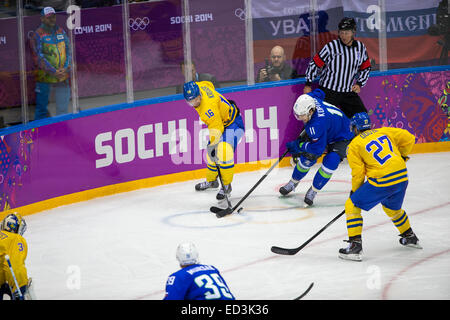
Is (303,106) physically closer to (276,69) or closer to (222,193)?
(222,193)

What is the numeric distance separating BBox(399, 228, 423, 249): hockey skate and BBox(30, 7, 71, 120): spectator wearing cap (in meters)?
3.55

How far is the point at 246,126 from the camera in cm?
907

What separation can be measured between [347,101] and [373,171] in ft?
11.2

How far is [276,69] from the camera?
30.5ft

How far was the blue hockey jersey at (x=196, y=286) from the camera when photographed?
4.04m

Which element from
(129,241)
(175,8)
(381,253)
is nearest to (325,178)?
(381,253)

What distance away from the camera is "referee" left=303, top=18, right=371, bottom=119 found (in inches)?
354

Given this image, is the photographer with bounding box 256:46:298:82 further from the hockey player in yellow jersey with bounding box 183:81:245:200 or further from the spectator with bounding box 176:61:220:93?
the hockey player in yellow jersey with bounding box 183:81:245:200

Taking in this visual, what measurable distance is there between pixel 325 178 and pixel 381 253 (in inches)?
57.1

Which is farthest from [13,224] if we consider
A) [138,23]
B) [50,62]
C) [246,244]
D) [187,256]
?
[138,23]

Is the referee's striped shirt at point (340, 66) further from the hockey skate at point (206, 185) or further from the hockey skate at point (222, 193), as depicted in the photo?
the hockey skate at point (222, 193)

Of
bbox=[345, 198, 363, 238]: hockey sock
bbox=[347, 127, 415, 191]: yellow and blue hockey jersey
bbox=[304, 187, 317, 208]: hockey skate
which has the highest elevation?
bbox=[347, 127, 415, 191]: yellow and blue hockey jersey

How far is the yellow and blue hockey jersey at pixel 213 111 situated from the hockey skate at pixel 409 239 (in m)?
1.99

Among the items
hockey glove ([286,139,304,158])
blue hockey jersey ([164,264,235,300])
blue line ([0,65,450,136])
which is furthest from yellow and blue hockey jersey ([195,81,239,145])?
blue hockey jersey ([164,264,235,300])
